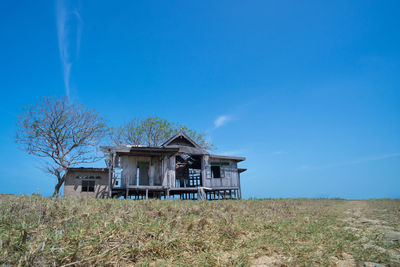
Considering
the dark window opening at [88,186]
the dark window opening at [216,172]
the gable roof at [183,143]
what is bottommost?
the dark window opening at [88,186]

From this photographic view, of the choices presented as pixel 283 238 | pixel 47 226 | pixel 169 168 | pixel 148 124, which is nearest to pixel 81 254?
pixel 47 226

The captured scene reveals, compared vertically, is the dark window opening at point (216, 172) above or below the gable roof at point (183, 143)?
below

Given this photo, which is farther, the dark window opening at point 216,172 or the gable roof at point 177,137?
the dark window opening at point 216,172

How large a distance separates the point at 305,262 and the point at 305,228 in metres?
2.09

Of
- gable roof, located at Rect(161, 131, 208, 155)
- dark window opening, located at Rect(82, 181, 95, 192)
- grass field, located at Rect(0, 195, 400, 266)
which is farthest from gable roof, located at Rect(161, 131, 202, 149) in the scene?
grass field, located at Rect(0, 195, 400, 266)

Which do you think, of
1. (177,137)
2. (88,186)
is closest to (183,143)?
(177,137)

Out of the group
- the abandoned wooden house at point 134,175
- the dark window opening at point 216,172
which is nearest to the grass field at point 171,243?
the abandoned wooden house at point 134,175

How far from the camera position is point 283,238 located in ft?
12.8

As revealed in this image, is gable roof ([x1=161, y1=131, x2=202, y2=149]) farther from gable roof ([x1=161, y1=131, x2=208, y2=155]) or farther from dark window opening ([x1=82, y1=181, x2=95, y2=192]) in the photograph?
dark window opening ([x1=82, y1=181, x2=95, y2=192])

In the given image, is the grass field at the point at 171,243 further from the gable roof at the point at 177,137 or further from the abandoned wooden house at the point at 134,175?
the gable roof at the point at 177,137

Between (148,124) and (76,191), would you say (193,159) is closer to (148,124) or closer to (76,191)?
(148,124)

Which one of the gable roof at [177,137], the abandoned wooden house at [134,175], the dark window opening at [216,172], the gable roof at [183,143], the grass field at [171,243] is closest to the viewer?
the grass field at [171,243]

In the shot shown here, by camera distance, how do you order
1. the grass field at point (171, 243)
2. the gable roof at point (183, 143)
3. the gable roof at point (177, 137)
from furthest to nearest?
the gable roof at point (177, 137), the gable roof at point (183, 143), the grass field at point (171, 243)

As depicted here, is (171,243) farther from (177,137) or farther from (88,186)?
(177,137)
